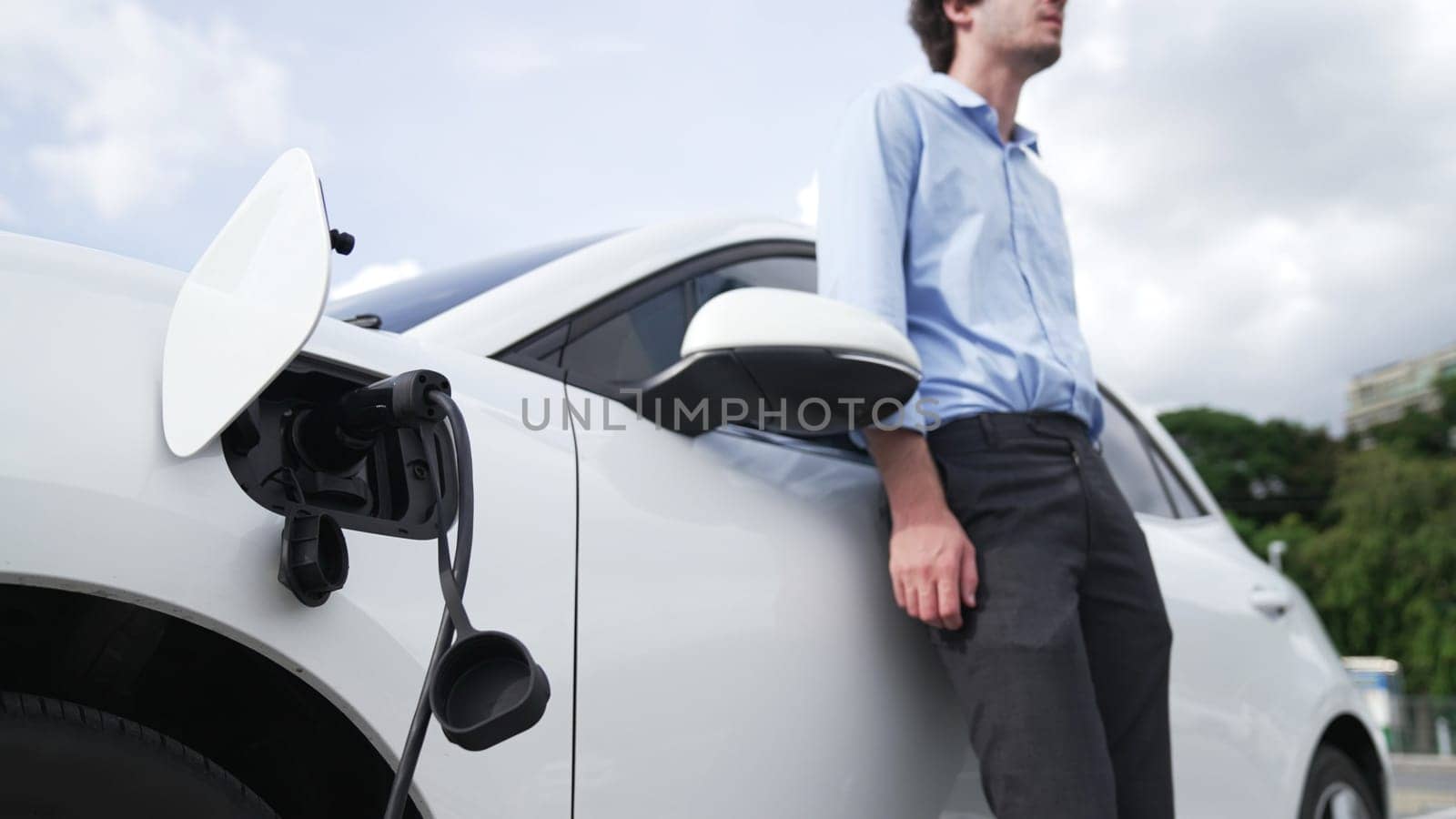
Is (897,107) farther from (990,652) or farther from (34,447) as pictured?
(34,447)

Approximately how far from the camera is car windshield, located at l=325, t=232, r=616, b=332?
1.65 metres

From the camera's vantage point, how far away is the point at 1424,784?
60.0ft

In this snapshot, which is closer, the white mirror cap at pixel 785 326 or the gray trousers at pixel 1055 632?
the white mirror cap at pixel 785 326

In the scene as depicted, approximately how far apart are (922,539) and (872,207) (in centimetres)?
48

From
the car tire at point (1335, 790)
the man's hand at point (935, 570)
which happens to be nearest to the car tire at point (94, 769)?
the man's hand at point (935, 570)

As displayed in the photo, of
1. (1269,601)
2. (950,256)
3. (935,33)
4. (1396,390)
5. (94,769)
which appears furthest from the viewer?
(1396,390)

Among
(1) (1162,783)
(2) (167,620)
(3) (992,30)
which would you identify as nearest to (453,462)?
(2) (167,620)

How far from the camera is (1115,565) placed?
1715 mm

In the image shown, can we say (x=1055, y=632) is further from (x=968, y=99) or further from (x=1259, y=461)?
(x=1259, y=461)

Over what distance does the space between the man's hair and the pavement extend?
22.5ft

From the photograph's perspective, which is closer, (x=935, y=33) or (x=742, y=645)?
(x=742, y=645)

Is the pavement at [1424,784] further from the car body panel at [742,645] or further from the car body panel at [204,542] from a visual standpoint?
the car body panel at [204,542]

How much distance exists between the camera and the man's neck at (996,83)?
6.64 ft

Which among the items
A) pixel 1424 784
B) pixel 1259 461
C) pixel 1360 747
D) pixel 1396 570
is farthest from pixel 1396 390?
pixel 1360 747
